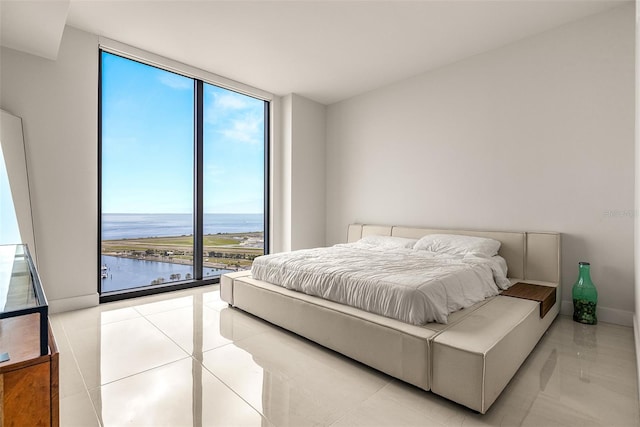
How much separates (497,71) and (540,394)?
10.4 ft

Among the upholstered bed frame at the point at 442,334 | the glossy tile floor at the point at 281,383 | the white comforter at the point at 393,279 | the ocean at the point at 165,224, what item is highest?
the ocean at the point at 165,224

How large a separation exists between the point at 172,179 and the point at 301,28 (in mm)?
2386

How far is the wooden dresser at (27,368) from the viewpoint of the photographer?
74cm

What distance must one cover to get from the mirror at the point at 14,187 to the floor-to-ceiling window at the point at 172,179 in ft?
2.26

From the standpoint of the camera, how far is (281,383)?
1.86 m

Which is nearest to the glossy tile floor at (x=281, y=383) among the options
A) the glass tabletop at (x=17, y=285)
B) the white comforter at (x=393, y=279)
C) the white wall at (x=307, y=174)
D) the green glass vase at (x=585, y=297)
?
the green glass vase at (x=585, y=297)

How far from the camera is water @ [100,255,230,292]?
355 cm

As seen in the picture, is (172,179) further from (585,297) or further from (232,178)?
(585,297)

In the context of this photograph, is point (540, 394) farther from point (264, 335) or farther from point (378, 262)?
point (264, 335)

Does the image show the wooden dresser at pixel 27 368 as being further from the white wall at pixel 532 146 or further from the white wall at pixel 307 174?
the white wall at pixel 307 174

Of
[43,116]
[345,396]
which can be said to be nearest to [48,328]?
[345,396]

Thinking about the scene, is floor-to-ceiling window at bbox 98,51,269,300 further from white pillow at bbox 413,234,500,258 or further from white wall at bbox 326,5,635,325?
white pillow at bbox 413,234,500,258

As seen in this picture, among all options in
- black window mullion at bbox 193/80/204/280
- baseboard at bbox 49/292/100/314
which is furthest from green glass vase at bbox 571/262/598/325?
baseboard at bbox 49/292/100/314

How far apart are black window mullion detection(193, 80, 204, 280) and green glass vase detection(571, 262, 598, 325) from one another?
4.15 meters
